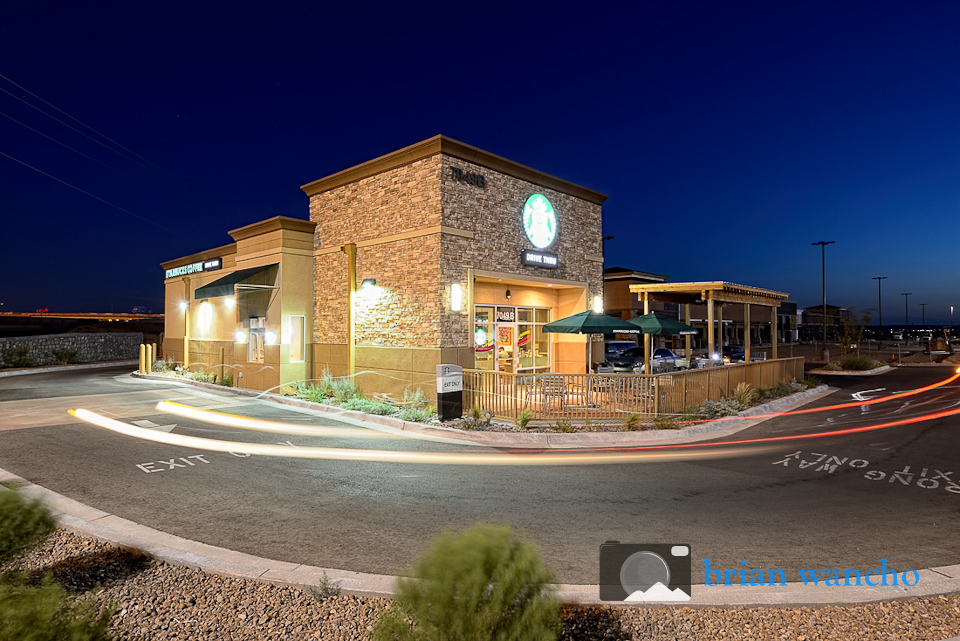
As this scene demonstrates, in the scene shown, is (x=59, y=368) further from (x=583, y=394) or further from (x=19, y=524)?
(x=19, y=524)

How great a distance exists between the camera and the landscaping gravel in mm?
3715

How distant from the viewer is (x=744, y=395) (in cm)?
1504

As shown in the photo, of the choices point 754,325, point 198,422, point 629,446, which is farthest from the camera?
point 754,325

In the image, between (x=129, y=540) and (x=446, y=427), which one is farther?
(x=446, y=427)

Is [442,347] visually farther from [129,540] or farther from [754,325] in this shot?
[754,325]

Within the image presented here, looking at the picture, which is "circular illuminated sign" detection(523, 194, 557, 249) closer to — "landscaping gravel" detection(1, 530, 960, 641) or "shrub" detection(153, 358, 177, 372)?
"landscaping gravel" detection(1, 530, 960, 641)

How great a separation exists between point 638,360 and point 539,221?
1031 cm

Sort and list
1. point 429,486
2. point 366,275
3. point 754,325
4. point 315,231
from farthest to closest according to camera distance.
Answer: point 754,325 → point 315,231 → point 366,275 → point 429,486

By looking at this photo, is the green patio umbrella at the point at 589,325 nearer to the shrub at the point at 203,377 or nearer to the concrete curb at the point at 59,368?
the shrub at the point at 203,377

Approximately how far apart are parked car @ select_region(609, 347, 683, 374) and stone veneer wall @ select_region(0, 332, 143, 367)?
1310 inches

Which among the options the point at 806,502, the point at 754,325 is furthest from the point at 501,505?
the point at 754,325

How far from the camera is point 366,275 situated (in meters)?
16.7

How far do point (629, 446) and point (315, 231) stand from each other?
13678 millimetres

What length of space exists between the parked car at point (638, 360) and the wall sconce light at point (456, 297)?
9.85 m
